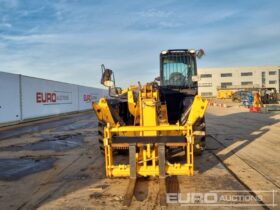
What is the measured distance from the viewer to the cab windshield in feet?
35.2

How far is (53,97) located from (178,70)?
68.1 ft

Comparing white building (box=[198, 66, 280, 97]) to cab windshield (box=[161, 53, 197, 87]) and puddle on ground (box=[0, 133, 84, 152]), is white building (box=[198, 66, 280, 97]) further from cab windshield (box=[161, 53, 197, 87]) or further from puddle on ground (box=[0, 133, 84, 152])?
cab windshield (box=[161, 53, 197, 87])

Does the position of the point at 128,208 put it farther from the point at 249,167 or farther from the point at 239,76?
the point at 239,76

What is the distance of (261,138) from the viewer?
12.2 meters

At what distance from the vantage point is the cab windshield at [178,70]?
35.2 ft

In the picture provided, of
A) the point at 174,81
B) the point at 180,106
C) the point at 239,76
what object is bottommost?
the point at 180,106

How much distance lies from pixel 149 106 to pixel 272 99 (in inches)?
1772

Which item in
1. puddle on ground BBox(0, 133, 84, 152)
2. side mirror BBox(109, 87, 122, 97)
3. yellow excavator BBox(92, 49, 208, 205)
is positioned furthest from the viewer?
puddle on ground BBox(0, 133, 84, 152)

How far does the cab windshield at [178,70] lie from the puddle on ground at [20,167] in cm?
491

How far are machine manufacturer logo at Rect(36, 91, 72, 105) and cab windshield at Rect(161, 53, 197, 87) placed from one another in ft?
57.0

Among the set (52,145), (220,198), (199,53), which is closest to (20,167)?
(52,145)

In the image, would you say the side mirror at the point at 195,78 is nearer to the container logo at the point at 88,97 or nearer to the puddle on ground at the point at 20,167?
the puddle on ground at the point at 20,167

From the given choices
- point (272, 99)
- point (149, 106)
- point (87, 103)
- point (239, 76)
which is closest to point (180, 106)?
point (149, 106)

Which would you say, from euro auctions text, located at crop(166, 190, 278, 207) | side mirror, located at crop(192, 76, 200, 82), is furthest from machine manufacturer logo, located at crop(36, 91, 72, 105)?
euro auctions text, located at crop(166, 190, 278, 207)
